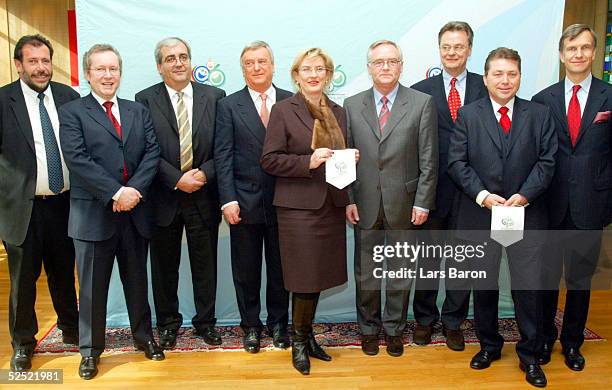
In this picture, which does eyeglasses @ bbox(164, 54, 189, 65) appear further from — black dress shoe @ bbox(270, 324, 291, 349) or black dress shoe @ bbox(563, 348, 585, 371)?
black dress shoe @ bbox(563, 348, 585, 371)

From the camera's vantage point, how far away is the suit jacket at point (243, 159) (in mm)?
3352

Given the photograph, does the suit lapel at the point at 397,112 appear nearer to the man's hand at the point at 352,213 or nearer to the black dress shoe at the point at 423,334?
the man's hand at the point at 352,213

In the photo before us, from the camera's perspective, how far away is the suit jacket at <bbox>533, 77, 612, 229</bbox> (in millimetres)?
3064

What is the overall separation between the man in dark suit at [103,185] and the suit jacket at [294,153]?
0.72 metres

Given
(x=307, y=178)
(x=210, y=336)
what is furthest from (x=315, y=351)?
(x=307, y=178)

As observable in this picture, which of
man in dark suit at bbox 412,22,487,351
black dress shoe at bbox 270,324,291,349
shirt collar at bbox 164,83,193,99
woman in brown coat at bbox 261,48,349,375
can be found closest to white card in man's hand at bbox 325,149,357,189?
woman in brown coat at bbox 261,48,349,375

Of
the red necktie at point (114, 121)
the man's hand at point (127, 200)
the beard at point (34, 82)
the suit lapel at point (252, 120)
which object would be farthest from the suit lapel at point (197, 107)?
the beard at point (34, 82)

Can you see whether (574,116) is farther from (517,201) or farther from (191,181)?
(191,181)

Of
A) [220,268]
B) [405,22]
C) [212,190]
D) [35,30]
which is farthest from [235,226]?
[35,30]

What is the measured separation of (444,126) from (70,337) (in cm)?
267

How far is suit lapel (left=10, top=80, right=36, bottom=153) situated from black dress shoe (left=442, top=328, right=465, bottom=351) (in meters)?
2.67

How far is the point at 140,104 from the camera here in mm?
3301

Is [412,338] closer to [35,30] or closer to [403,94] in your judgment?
[403,94]

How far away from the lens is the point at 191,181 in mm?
3334
